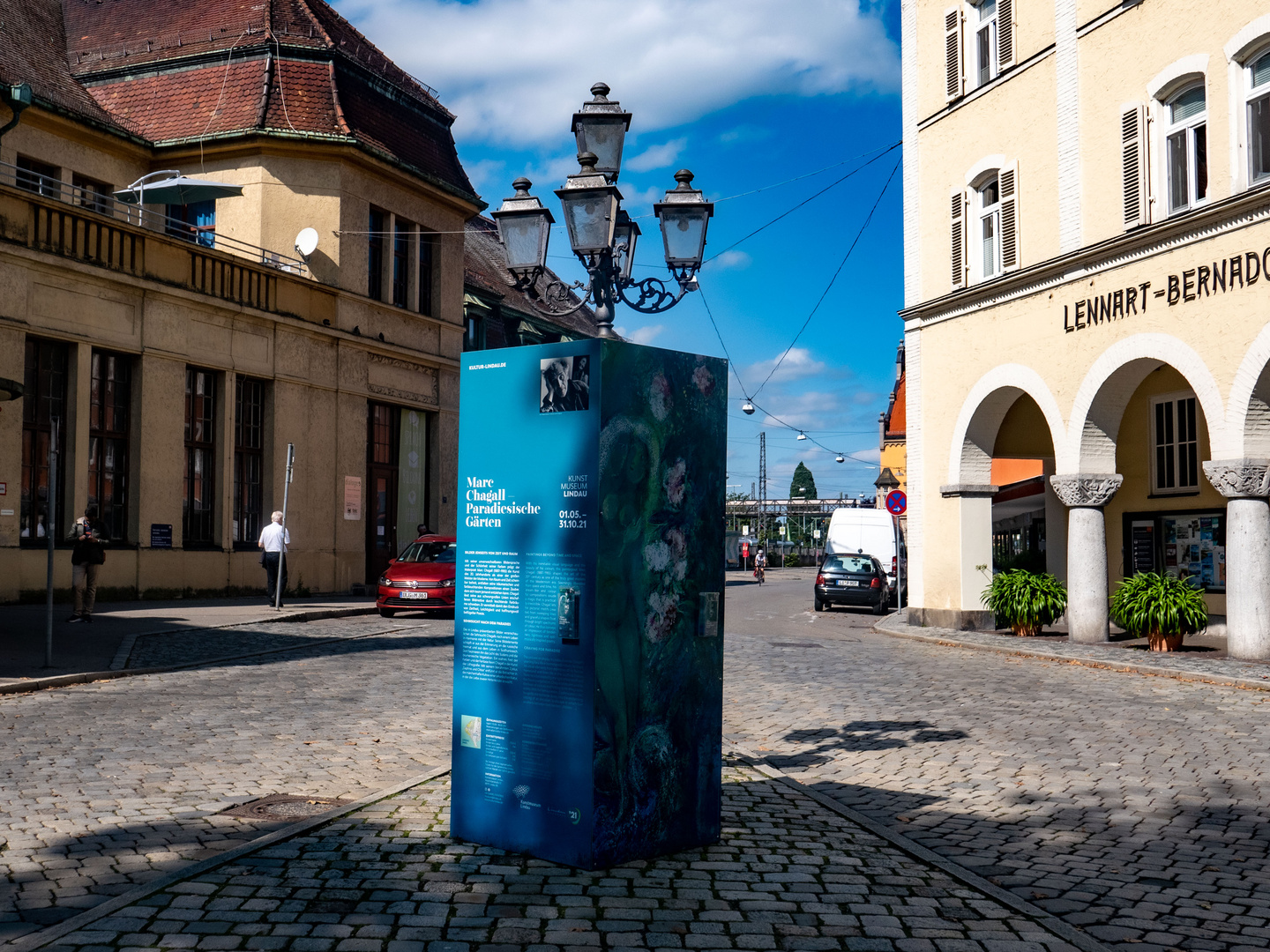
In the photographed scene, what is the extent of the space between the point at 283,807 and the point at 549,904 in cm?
251

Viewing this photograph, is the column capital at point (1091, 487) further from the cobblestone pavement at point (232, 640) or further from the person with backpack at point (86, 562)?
the person with backpack at point (86, 562)

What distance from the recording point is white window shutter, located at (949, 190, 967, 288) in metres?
22.5

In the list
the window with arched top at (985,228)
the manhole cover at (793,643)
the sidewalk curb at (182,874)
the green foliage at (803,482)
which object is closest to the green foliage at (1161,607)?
the manhole cover at (793,643)

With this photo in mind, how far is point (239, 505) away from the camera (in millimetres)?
26141

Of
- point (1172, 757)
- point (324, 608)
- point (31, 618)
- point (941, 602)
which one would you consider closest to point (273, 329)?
point (324, 608)

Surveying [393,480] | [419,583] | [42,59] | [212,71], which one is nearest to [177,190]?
[212,71]

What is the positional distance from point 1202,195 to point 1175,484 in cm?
538

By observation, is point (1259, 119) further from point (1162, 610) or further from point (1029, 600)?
point (1029, 600)

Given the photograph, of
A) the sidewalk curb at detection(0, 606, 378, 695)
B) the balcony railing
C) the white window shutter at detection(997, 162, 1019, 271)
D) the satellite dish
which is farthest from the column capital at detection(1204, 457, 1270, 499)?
the satellite dish

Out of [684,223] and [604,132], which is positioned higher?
[604,132]

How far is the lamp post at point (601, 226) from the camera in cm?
1026

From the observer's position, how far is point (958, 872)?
5680 millimetres

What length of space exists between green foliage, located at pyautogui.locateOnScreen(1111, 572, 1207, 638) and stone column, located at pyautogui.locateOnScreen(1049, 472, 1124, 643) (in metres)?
0.73

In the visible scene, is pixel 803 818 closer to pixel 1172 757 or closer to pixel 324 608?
pixel 1172 757
